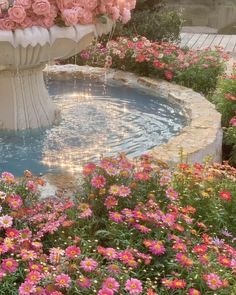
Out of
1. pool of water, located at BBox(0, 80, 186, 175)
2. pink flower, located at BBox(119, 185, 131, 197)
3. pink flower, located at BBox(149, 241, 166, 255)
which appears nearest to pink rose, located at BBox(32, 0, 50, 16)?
pool of water, located at BBox(0, 80, 186, 175)

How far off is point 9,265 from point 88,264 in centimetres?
34

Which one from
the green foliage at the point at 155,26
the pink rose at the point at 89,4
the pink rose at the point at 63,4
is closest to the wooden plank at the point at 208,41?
the green foliage at the point at 155,26

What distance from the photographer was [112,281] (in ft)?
7.83

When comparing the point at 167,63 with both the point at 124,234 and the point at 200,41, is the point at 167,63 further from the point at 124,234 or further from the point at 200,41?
the point at 200,41

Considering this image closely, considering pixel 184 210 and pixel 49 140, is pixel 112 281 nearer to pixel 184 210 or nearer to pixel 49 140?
pixel 184 210

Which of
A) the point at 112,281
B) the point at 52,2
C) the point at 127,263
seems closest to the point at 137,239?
the point at 127,263

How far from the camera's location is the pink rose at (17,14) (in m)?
4.04

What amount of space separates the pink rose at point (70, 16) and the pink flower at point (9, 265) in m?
2.19

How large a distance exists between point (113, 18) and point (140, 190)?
1.90m

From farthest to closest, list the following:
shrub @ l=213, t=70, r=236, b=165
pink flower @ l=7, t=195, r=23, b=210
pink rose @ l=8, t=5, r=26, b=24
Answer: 1. shrub @ l=213, t=70, r=236, b=165
2. pink rose @ l=8, t=5, r=26, b=24
3. pink flower @ l=7, t=195, r=23, b=210

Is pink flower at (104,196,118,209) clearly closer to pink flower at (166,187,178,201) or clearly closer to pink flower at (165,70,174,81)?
pink flower at (166,187,178,201)

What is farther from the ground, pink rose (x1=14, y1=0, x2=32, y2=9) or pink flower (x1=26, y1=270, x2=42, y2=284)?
pink rose (x1=14, y1=0, x2=32, y2=9)

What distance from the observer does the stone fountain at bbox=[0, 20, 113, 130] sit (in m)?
4.17

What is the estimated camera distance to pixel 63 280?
237cm
